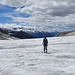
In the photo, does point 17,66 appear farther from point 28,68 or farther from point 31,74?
point 31,74

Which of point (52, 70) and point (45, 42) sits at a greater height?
point (45, 42)

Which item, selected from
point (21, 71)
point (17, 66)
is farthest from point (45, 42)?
point (21, 71)

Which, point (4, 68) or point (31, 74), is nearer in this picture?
point (31, 74)

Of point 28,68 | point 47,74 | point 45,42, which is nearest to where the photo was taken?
point 47,74

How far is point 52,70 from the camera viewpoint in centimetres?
1625

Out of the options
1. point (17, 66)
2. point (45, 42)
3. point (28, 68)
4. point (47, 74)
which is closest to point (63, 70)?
point (47, 74)

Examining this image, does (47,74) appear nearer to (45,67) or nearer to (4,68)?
(45,67)

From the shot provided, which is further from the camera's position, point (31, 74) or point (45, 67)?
point (45, 67)

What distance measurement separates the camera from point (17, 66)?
59.1 ft

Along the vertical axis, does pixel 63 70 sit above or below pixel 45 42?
below

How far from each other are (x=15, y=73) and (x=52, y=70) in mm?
2855

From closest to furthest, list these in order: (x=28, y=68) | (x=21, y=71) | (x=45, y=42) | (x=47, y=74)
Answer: (x=47, y=74) < (x=21, y=71) < (x=28, y=68) < (x=45, y=42)

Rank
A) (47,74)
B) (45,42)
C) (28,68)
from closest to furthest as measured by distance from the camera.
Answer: (47,74), (28,68), (45,42)

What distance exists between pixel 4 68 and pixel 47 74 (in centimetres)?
399
